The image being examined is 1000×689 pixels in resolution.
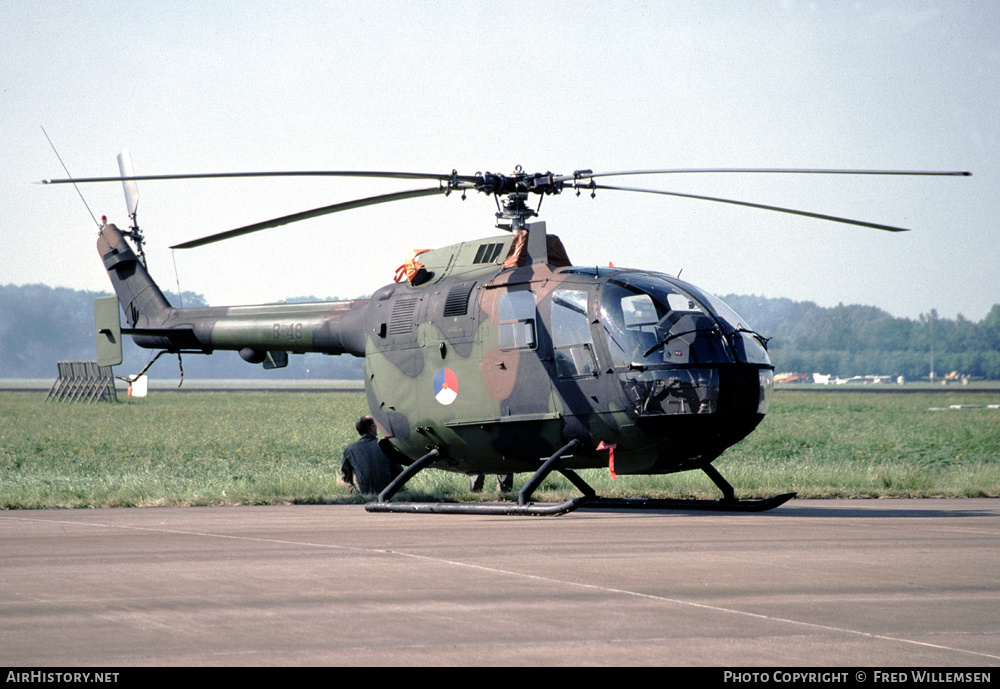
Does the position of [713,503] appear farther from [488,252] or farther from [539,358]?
[488,252]

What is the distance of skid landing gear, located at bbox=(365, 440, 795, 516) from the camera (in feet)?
37.7

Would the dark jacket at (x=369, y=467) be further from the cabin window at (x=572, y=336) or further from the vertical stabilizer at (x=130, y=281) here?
the vertical stabilizer at (x=130, y=281)

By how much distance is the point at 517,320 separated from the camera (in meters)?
12.2

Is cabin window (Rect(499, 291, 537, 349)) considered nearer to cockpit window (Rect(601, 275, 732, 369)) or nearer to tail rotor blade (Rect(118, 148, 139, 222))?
cockpit window (Rect(601, 275, 732, 369))

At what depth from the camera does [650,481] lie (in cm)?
1655

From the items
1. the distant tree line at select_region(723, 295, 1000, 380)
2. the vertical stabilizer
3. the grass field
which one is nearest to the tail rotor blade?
the vertical stabilizer

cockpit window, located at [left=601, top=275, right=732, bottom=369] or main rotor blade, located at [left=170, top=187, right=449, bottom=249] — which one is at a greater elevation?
main rotor blade, located at [left=170, top=187, right=449, bottom=249]

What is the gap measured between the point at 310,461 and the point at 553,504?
1175 cm

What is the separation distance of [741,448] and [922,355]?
16639 centimetres

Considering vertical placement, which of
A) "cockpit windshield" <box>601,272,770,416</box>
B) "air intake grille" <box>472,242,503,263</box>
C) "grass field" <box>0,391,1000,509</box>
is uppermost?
"air intake grille" <box>472,242,503,263</box>

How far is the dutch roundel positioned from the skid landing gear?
81cm

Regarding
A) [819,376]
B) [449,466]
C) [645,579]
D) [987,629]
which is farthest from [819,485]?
[819,376]

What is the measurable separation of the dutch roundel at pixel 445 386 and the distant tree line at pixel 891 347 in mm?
163821
